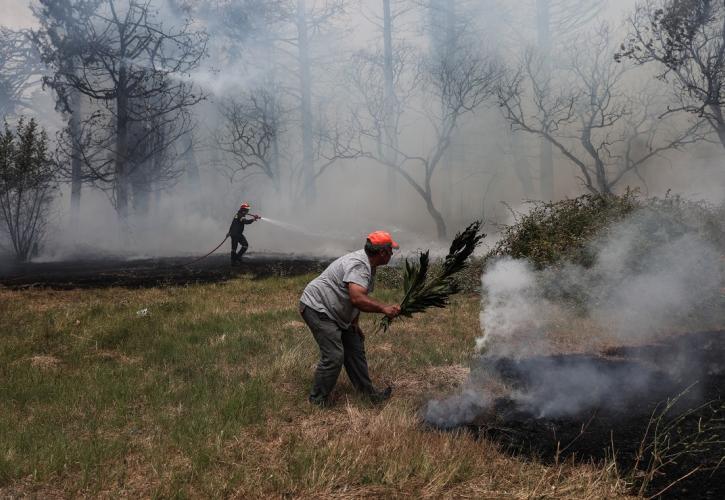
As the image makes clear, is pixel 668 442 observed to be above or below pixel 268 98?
below

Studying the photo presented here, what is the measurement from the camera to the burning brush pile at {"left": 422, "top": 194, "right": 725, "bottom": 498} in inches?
172

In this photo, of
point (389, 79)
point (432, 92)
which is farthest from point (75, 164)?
point (432, 92)

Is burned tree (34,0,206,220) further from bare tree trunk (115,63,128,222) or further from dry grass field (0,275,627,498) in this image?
dry grass field (0,275,627,498)

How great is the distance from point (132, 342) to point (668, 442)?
624 centimetres

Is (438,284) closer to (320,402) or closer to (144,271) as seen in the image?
(320,402)

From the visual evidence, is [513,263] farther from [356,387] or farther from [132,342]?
[132,342]

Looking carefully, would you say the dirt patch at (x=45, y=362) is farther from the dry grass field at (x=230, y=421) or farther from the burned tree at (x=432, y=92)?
the burned tree at (x=432, y=92)

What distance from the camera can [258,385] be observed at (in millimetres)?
5539

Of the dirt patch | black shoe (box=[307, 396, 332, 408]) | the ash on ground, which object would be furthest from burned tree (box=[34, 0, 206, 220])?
the ash on ground

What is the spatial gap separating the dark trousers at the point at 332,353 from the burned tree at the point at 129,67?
20091 mm

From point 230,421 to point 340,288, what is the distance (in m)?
1.42

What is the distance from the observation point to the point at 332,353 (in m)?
5.02

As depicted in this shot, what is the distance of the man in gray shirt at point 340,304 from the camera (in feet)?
15.8

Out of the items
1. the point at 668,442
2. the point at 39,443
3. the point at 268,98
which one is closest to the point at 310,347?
the point at 39,443
